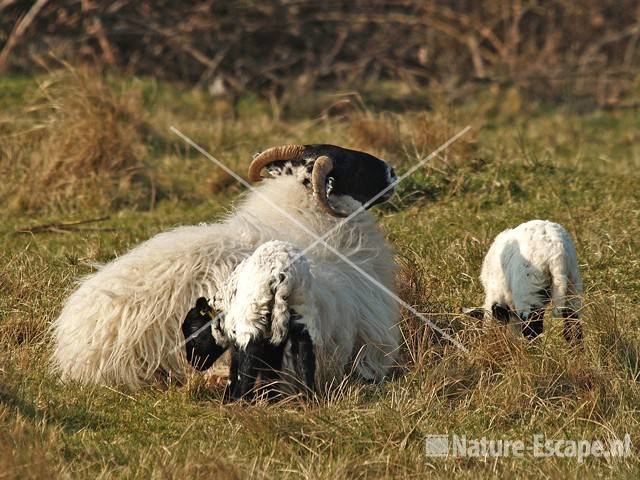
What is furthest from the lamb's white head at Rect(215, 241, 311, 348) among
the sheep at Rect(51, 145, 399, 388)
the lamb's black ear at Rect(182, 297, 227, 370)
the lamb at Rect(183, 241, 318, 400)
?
the sheep at Rect(51, 145, 399, 388)

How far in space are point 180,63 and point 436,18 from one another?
153 inches

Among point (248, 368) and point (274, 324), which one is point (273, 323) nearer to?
point (274, 324)

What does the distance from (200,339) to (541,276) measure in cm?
168

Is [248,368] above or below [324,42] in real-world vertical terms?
above

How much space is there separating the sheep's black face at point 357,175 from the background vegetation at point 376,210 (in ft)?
1.78

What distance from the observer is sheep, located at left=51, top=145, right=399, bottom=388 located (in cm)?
550

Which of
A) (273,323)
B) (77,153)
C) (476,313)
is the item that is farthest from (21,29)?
(273,323)

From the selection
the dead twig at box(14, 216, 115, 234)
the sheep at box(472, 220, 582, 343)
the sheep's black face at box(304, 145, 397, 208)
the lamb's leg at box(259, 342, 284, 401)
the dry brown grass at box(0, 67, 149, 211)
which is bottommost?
the dead twig at box(14, 216, 115, 234)

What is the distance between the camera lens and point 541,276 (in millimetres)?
5645

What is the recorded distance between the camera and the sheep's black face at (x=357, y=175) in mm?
6133

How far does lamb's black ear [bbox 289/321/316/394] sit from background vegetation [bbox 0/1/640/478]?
0.15m

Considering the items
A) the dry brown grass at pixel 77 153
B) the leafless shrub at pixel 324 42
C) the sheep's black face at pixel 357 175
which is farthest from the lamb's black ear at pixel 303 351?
the leafless shrub at pixel 324 42

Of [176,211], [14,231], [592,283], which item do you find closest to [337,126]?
[176,211]

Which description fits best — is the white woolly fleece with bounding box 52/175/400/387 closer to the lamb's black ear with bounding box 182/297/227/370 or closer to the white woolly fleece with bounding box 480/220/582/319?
the lamb's black ear with bounding box 182/297/227/370
